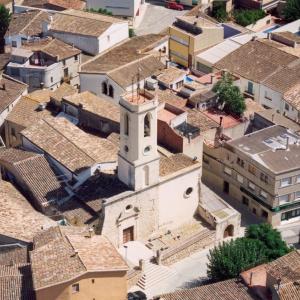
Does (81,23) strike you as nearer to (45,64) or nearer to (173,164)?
(45,64)

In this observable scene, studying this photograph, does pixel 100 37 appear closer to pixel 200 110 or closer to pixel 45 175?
pixel 200 110

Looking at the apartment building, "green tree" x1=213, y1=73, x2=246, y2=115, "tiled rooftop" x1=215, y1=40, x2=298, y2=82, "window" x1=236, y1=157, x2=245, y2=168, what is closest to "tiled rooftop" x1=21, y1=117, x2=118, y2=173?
the apartment building

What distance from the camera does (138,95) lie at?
6053cm

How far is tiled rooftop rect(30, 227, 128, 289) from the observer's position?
5253cm

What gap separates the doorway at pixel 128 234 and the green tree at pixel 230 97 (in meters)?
19.1

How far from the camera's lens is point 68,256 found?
53938 mm

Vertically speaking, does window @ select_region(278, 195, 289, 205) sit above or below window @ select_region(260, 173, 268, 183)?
below

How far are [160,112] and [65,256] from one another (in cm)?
2075

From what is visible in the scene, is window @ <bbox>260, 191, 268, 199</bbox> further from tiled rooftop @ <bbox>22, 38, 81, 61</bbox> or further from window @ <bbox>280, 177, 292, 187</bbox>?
tiled rooftop @ <bbox>22, 38, 81, 61</bbox>

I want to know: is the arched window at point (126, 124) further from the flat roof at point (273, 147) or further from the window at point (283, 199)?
the window at point (283, 199)

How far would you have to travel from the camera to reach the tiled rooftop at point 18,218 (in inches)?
2331

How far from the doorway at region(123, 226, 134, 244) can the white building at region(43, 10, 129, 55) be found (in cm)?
2820

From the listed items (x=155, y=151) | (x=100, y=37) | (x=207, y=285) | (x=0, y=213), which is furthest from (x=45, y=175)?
(x=100, y=37)

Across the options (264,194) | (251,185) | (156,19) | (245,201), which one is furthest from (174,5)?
(264,194)
